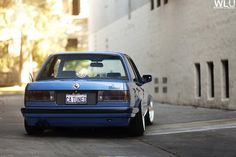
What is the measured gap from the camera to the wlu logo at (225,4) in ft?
50.9

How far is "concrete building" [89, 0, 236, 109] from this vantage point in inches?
637

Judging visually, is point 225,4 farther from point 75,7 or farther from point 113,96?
A: point 75,7

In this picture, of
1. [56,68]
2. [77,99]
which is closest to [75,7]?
[56,68]

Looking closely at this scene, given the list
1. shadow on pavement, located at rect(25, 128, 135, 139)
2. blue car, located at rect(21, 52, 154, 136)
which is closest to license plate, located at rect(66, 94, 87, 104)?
blue car, located at rect(21, 52, 154, 136)

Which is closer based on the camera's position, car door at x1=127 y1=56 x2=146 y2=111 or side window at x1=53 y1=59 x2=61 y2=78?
car door at x1=127 y1=56 x2=146 y2=111

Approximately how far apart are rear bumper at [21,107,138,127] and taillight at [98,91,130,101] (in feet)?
0.52

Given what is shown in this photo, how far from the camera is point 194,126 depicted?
11938 millimetres

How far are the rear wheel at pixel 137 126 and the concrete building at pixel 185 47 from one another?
239 inches

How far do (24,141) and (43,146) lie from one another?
0.69 m

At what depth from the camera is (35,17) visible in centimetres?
3803

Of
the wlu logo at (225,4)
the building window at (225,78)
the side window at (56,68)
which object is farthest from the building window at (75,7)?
the side window at (56,68)

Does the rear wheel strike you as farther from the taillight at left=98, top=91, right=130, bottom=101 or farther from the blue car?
the taillight at left=98, top=91, right=130, bottom=101

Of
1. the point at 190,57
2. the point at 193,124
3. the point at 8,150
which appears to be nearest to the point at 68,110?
the point at 8,150

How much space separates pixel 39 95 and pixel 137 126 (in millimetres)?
1652
